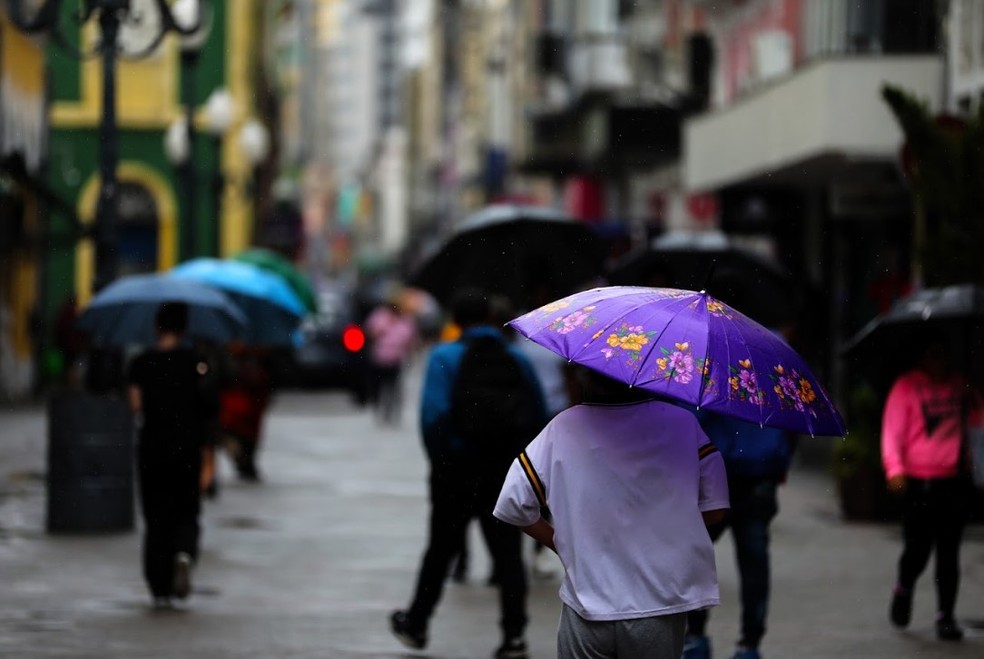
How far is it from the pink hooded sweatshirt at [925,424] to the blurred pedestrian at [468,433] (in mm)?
1743

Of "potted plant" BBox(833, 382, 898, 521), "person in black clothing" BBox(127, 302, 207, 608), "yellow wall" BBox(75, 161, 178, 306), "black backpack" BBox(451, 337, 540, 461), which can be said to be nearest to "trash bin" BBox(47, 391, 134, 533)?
"person in black clothing" BBox(127, 302, 207, 608)

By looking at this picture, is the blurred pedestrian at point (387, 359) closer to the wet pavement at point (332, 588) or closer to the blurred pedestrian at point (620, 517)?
the wet pavement at point (332, 588)

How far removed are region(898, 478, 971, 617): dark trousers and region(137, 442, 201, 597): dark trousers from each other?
394cm

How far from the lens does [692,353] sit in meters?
6.25

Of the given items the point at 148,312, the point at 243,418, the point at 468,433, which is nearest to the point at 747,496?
the point at 468,433

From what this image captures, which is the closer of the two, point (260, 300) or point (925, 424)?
point (925, 424)

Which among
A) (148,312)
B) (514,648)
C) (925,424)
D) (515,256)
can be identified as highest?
(515,256)

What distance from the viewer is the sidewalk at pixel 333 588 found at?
439 inches

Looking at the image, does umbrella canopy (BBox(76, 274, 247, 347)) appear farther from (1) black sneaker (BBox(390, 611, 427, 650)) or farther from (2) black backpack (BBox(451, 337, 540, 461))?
(1) black sneaker (BBox(390, 611, 427, 650))

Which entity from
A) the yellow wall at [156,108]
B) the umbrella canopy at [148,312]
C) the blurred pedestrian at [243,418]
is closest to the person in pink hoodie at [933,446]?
the umbrella canopy at [148,312]

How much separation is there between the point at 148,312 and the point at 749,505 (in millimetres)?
5439

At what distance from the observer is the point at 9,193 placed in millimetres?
33500

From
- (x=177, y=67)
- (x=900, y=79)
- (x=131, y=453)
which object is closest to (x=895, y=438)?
(x=131, y=453)

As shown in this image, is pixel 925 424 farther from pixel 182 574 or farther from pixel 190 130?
pixel 190 130
